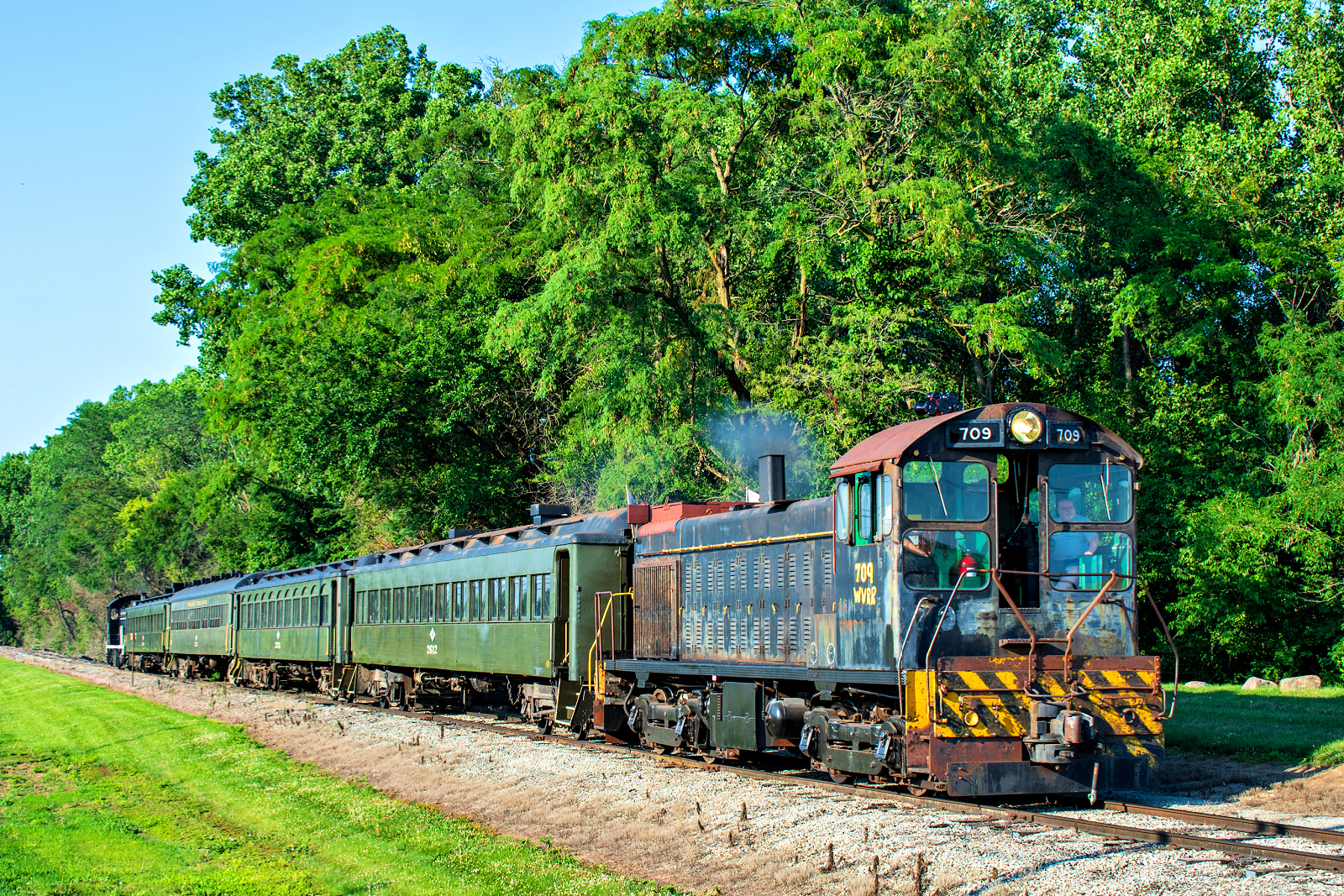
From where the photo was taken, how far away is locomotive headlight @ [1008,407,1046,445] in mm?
11602

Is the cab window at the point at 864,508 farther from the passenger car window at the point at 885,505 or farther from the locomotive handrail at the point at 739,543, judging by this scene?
the locomotive handrail at the point at 739,543

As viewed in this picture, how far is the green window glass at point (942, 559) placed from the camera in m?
11.3

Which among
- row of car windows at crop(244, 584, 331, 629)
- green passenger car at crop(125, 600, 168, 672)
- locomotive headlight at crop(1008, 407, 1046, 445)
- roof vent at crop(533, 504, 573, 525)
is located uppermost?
locomotive headlight at crop(1008, 407, 1046, 445)

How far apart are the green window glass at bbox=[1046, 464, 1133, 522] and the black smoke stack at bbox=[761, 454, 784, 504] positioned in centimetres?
444

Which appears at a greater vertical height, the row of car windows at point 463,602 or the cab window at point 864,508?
the cab window at point 864,508

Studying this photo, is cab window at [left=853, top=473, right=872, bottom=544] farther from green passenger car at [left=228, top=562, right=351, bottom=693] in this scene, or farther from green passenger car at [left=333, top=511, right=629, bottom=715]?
green passenger car at [left=228, top=562, right=351, bottom=693]

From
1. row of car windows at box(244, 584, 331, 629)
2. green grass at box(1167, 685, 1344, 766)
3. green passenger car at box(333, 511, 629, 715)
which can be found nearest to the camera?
green grass at box(1167, 685, 1344, 766)

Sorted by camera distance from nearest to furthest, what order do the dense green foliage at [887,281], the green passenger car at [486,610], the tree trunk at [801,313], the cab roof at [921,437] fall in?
the cab roof at [921,437]
the green passenger car at [486,610]
the dense green foliage at [887,281]
the tree trunk at [801,313]

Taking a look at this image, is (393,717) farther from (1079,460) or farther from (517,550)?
(1079,460)

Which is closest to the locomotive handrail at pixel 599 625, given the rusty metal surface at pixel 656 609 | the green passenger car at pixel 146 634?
the rusty metal surface at pixel 656 609

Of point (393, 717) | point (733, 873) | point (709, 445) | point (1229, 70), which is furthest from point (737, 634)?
point (1229, 70)

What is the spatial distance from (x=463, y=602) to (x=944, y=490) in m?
13.3

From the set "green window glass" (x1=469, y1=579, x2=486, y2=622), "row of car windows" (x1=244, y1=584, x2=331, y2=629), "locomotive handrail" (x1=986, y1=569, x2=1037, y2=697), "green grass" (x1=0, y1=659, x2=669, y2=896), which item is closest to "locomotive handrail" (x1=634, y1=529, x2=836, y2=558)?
"locomotive handrail" (x1=986, y1=569, x2=1037, y2=697)

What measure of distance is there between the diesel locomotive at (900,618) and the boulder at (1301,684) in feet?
46.5
